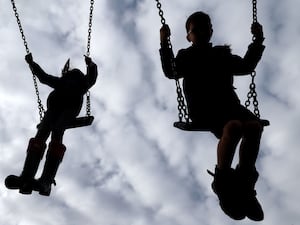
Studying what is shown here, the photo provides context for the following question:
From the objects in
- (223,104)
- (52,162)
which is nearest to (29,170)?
(52,162)

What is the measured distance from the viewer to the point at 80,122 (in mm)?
6480

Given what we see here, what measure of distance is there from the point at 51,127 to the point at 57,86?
61 centimetres

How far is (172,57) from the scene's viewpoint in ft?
16.3

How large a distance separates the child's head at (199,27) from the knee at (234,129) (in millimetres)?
1127

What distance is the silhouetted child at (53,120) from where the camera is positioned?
6.14m

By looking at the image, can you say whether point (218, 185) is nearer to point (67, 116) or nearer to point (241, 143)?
point (241, 143)

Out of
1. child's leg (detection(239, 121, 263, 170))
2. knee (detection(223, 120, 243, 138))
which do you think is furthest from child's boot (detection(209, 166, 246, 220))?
knee (detection(223, 120, 243, 138))

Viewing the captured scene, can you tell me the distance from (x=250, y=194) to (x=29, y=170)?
3.07 meters

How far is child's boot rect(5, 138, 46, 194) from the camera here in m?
5.93

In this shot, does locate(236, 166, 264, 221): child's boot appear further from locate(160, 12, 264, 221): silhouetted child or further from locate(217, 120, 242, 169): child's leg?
locate(217, 120, 242, 169): child's leg

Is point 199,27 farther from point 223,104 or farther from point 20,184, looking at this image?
point 20,184

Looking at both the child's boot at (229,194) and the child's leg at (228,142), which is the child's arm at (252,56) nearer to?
the child's leg at (228,142)

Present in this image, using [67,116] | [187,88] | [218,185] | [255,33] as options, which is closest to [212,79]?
[187,88]

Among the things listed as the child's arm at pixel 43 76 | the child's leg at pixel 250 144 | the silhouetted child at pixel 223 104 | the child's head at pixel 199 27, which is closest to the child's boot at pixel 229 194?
the silhouetted child at pixel 223 104
